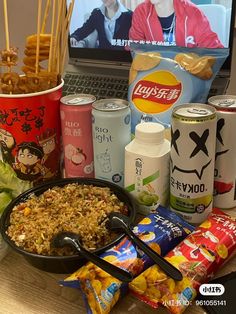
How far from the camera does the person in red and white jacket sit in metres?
0.97

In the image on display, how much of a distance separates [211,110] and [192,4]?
18.2 inches

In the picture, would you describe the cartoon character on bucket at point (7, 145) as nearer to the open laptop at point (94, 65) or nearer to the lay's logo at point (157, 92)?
the lay's logo at point (157, 92)

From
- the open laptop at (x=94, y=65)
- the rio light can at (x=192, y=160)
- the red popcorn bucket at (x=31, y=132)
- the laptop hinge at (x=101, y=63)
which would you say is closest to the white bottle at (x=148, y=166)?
the rio light can at (x=192, y=160)

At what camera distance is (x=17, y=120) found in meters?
0.71

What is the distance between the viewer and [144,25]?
1057 mm

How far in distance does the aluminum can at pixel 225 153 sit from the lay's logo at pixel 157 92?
89 millimetres

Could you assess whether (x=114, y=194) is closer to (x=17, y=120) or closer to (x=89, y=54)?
(x=17, y=120)

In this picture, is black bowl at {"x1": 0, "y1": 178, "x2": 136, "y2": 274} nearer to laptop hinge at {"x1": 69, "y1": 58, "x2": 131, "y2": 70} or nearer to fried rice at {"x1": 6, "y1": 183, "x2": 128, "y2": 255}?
fried rice at {"x1": 6, "y1": 183, "x2": 128, "y2": 255}

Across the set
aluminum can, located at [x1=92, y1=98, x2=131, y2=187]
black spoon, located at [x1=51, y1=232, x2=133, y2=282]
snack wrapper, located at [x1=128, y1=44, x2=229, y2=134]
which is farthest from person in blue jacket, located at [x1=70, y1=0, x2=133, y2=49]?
black spoon, located at [x1=51, y1=232, x2=133, y2=282]

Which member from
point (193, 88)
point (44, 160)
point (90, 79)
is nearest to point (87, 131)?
point (44, 160)

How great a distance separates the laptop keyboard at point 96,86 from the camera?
3.47 feet

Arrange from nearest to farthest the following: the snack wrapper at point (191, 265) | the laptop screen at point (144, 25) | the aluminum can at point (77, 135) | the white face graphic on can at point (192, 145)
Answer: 1. the snack wrapper at point (191, 265)
2. the white face graphic on can at point (192, 145)
3. the aluminum can at point (77, 135)
4. the laptop screen at point (144, 25)

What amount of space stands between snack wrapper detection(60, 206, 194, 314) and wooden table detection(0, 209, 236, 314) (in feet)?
0.09

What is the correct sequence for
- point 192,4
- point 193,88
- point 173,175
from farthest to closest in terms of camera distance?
point 192,4
point 193,88
point 173,175
